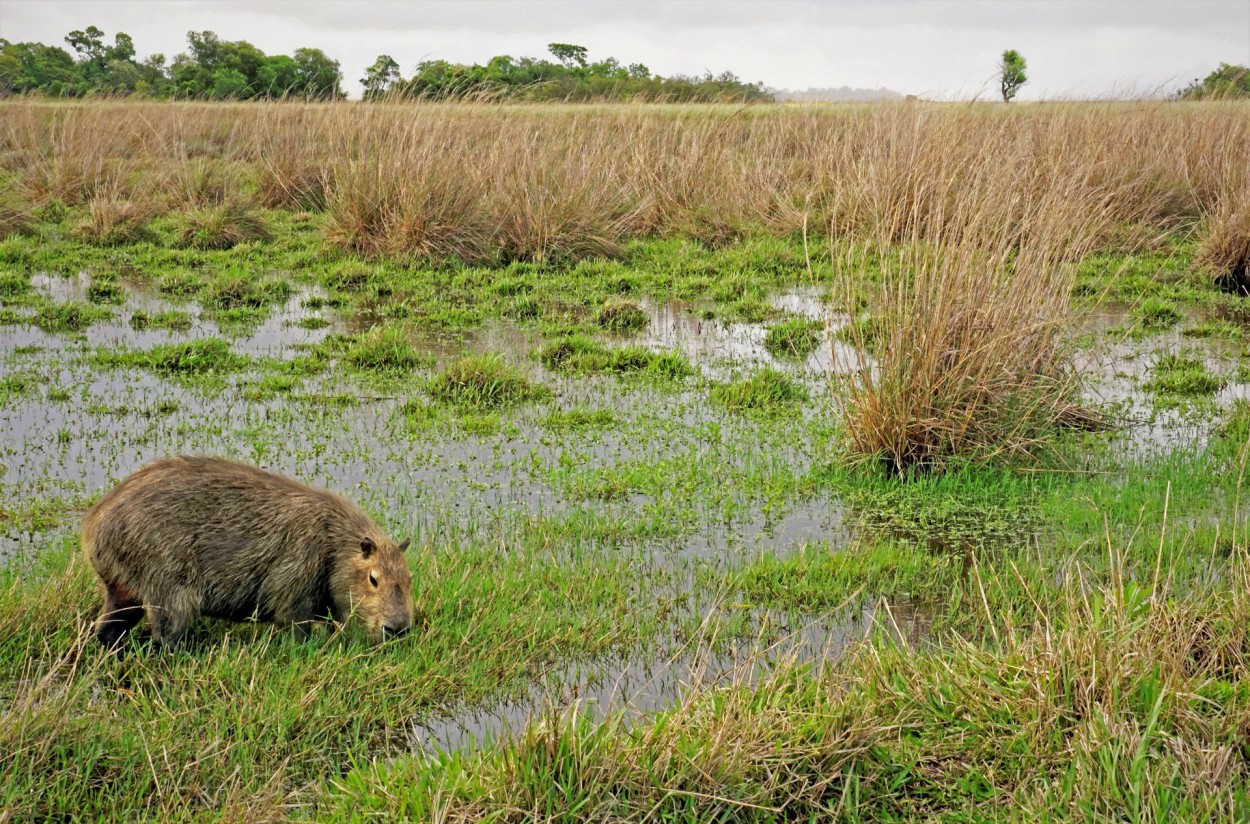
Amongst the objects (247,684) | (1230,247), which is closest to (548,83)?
(1230,247)

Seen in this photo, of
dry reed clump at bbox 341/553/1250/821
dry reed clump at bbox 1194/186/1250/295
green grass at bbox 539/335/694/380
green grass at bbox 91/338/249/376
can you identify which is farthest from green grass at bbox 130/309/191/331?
dry reed clump at bbox 1194/186/1250/295

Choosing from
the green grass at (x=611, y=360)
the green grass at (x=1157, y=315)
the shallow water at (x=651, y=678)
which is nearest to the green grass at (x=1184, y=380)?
the green grass at (x=1157, y=315)

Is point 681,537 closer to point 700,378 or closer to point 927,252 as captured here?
point 927,252

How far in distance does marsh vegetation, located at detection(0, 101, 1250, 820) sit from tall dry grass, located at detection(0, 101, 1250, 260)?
92 mm

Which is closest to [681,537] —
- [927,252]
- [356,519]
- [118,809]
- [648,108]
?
[356,519]

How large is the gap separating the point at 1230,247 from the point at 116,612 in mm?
11865

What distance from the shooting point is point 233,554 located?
4203 mm

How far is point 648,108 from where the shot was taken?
2088cm

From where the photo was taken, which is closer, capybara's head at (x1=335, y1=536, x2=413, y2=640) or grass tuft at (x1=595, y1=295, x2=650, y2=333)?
capybara's head at (x1=335, y1=536, x2=413, y2=640)

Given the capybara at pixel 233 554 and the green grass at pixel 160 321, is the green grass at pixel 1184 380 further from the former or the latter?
the green grass at pixel 160 321

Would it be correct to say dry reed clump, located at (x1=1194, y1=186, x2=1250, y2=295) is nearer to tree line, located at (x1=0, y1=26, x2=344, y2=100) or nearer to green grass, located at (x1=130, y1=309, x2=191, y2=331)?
green grass, located at (x1=130, y1=309, x2=191, y2=331)

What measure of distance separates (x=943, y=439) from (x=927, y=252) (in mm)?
1093

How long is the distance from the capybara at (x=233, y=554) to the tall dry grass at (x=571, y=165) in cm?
609

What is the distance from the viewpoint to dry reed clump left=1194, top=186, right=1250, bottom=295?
1175 cm
